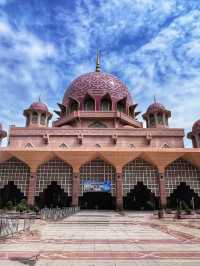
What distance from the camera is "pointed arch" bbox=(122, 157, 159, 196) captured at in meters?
25.3

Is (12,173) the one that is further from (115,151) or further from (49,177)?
(115,151)

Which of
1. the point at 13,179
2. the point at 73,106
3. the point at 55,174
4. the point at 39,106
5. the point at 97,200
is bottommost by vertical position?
the point at 97,200

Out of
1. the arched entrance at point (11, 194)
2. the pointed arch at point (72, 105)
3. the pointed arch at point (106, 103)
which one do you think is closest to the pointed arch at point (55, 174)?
the arched entrance at point (11, 194)

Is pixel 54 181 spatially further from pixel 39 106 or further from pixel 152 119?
pixel 152 119

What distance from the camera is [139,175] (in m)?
25.9

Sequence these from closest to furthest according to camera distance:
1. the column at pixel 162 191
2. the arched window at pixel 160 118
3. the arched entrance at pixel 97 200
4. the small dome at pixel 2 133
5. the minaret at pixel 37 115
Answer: the column at pixel 162 191 → the arched entrance at pixel 97 200 → the small dome at pixel 2 133 → the minaret at pixel 37 115 → the arched window at pixel 160 118

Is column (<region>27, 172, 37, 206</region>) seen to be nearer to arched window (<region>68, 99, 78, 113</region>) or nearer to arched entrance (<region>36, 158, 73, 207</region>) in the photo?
arched entrance (<region>36, 158, 73, 207</region>)

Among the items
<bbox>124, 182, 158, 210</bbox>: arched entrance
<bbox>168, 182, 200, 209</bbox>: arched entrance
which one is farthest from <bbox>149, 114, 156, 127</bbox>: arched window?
<bbox>168, 182, 200, 209</bbox>: arched entrance

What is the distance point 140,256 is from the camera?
548 cm

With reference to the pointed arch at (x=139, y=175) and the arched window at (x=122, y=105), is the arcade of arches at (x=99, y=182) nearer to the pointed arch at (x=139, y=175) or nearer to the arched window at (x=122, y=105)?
the pointed arch at (x=139, y=175)

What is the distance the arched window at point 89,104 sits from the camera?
35791mm

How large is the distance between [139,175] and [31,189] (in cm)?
1130

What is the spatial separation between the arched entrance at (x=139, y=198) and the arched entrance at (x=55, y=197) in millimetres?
6820

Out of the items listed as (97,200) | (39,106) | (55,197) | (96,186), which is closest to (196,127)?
(96,186)
